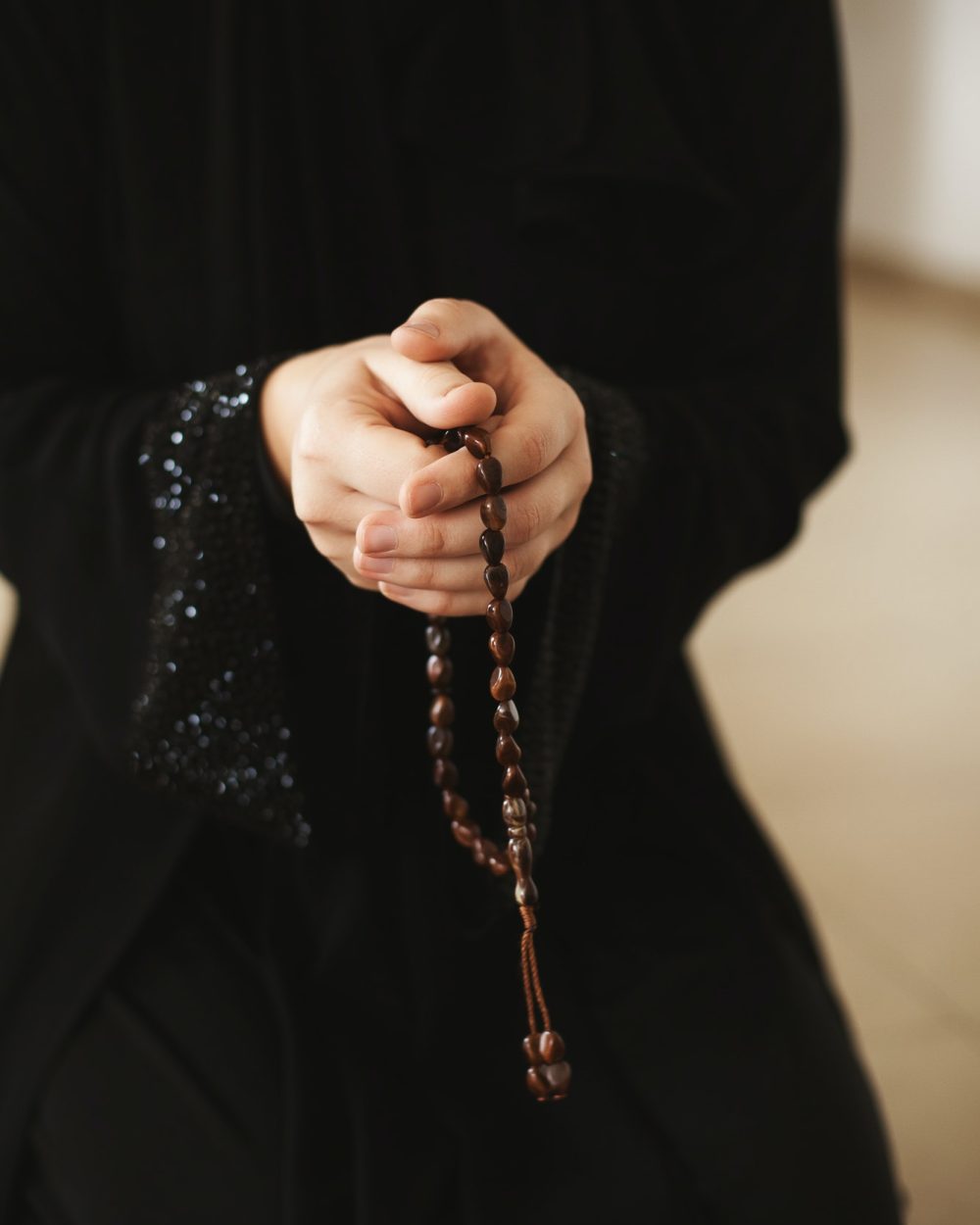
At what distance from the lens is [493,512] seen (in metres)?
0.49

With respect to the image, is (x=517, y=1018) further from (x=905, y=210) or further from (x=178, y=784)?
(x=905, y=210)

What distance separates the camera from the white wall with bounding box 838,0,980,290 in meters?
4.12

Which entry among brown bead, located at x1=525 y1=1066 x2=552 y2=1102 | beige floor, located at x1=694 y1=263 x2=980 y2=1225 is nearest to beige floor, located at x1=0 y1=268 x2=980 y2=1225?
beige floor, located at x1=694 y1=263 x2=980 y2=1225

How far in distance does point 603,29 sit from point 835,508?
2115 mm

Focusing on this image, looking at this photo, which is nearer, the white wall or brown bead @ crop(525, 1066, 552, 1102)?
brown bead @ crop(525, 1066, 552, 1102)

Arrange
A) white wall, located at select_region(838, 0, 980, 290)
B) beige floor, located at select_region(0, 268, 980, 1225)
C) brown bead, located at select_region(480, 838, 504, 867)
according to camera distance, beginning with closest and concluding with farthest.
Result: brown bead, located at select_region(480, 838, 504, 867)
beige floor, located at select_region(0, 268, 980, 1225)
white wall, located at select_region(838, 0, 980, 290)

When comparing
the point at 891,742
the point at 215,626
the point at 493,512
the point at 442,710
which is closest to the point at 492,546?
the point at 493,512

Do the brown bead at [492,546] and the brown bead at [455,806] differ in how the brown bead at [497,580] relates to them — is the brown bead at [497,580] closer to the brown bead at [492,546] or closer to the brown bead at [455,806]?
the brown bead at [492,546]

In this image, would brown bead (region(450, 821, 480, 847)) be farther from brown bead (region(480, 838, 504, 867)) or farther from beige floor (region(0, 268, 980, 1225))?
beige floor (region(0, 268, 980, 1225))

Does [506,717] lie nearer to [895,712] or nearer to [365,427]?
[365,427]

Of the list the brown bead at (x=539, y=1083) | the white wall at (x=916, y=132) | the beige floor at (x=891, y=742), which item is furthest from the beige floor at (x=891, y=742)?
the white wall at (x=916, y=132)

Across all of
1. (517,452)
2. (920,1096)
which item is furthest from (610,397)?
(920,1096)

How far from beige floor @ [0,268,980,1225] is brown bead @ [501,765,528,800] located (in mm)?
852

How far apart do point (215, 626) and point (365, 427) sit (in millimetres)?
207
